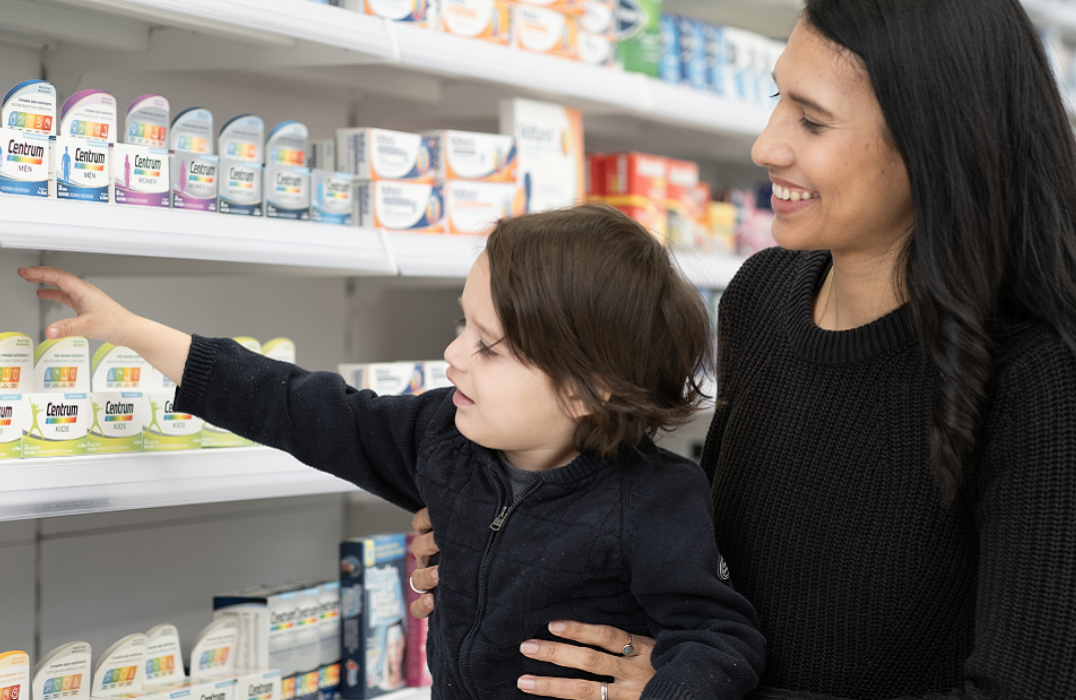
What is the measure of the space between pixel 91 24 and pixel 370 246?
0.54 metres

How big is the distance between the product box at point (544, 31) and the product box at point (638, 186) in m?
0.35

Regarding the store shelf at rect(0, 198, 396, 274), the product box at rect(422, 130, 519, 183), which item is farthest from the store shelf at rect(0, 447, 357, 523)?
the product box at rect(422, 130, 519, 183)

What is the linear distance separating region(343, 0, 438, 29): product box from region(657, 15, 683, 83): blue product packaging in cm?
80

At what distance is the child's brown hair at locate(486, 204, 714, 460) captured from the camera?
43.4 inches

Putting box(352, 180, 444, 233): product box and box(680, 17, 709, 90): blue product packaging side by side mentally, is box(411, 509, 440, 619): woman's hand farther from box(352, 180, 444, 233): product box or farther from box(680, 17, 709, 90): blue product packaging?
box(680, 17, 709, 90): blue product packaging

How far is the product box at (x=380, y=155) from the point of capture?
Result: 176 cm

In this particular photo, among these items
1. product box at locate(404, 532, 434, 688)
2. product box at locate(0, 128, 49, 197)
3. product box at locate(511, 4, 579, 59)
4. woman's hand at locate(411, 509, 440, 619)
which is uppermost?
product box at locate(511, 4, 579, 59)

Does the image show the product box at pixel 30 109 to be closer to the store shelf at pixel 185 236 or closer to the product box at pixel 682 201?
the store shelf at pixel 185 236

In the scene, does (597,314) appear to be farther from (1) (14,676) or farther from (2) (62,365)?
A: (1) (14,676)

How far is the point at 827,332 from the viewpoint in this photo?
117 centimetres

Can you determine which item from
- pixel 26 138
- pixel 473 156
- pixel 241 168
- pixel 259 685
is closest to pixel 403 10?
pixel 473 156

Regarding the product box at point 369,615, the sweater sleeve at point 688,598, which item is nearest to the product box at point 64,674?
the product box at point 369,615

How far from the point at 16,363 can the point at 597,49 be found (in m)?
1.33

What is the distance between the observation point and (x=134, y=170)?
141 centimetres
